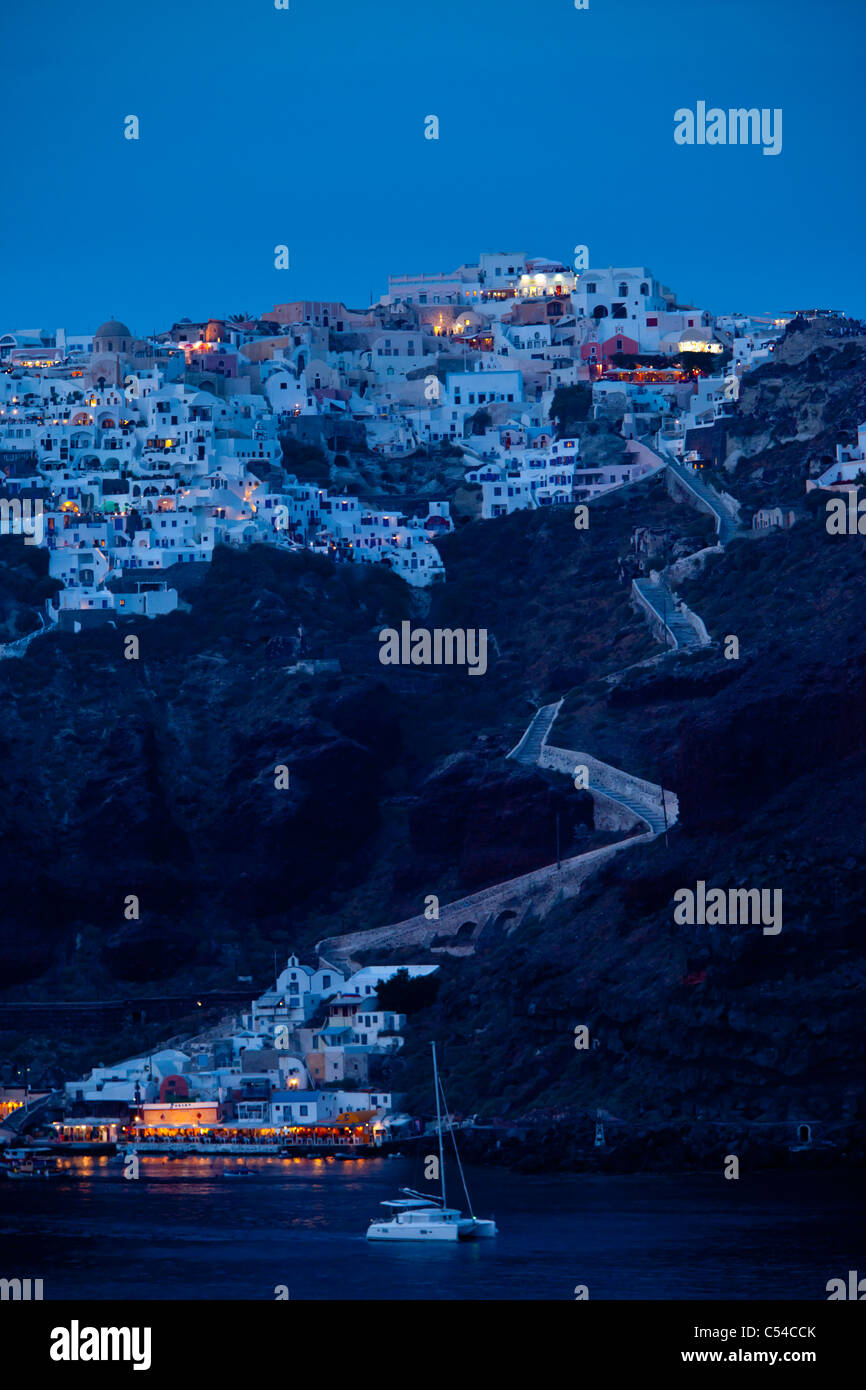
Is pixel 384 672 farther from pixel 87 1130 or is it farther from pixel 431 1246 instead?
pixel 431 1246

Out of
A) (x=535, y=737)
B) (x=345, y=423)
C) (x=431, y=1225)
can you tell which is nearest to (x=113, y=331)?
(x=345, y=423)

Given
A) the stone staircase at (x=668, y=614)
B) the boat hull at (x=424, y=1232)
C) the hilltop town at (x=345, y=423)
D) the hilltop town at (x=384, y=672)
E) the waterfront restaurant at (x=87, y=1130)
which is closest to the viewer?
the boat hull at (x=424, y=1232)

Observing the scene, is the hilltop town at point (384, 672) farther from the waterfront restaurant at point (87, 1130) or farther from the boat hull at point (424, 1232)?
the boat hull at point (424, 1232)

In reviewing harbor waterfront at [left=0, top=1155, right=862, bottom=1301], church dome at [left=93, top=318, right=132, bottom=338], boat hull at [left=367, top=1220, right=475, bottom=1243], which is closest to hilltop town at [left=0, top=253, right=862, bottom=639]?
church dome at [left=93, top=318, right=132, bottom=338]

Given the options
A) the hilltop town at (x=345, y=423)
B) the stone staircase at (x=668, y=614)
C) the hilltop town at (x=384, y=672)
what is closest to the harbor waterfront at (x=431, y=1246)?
the hilltop town at (x=384, y=672)
